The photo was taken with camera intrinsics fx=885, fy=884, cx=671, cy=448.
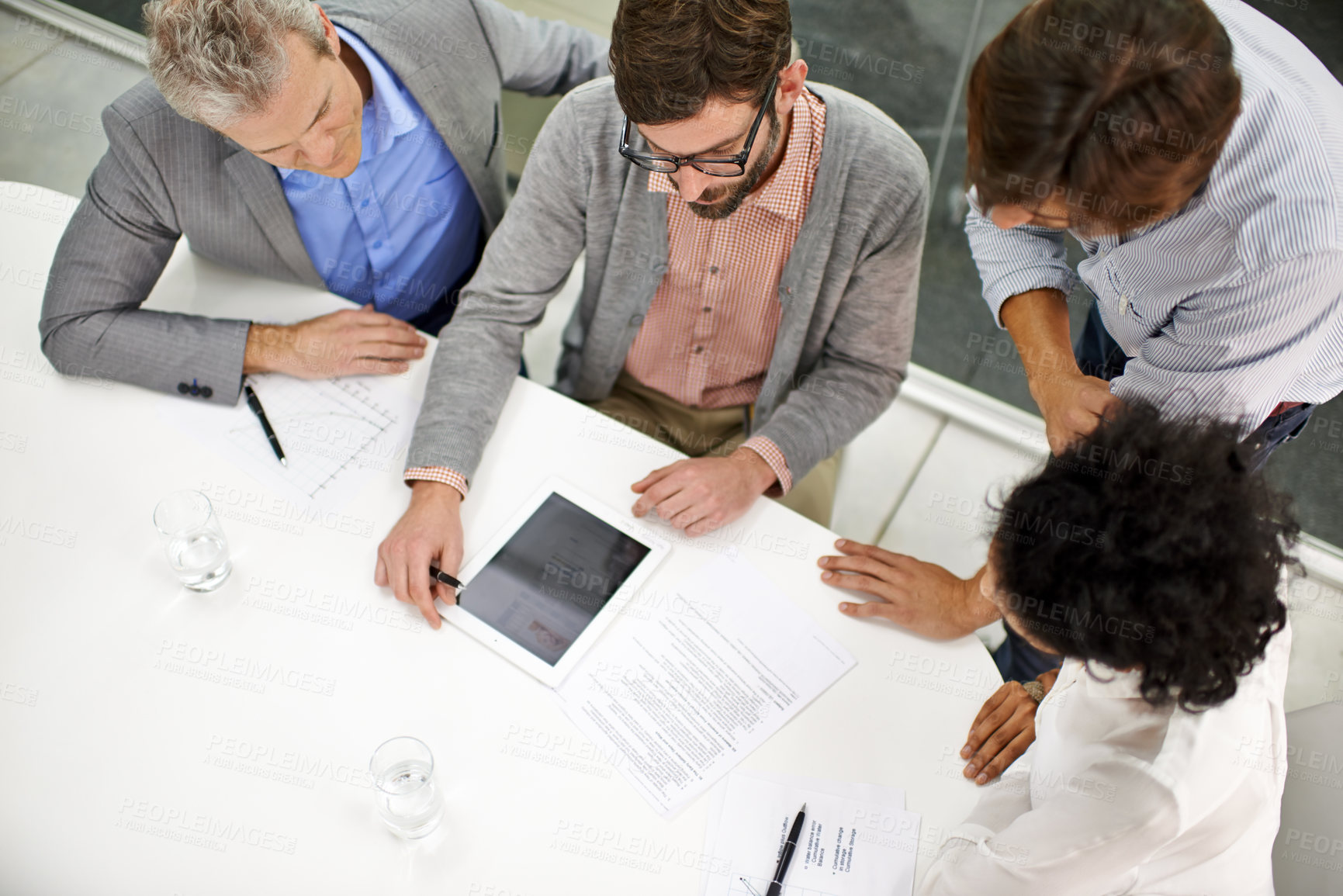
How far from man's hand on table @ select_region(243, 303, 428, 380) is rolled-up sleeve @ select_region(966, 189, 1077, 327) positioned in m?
0.93

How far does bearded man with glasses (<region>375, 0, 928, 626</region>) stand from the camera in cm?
110

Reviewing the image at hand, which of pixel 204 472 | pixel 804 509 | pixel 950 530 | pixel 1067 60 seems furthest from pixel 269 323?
pixel 950 530

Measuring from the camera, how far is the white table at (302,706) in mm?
1030

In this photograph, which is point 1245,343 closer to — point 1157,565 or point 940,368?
point 1157,565

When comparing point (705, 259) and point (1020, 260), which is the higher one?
point (1020, 260)

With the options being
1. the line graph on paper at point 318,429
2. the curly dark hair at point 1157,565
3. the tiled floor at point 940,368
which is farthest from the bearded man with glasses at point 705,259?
the tiled floor at point 940,368

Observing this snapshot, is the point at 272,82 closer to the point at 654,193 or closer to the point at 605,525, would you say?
the point at 654,193

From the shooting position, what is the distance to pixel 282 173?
1434 millimetres

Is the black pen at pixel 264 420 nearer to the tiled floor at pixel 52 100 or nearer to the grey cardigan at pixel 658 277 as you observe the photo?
the grey cardigan at pixel 658 277

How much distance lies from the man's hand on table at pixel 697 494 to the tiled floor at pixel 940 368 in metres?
0.87

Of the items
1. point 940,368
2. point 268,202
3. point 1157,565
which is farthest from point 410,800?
point 940,368

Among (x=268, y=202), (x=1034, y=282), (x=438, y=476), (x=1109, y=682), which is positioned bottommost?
(x=438, y=476)

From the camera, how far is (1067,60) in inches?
33.1

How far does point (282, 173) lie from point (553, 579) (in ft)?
2.65
